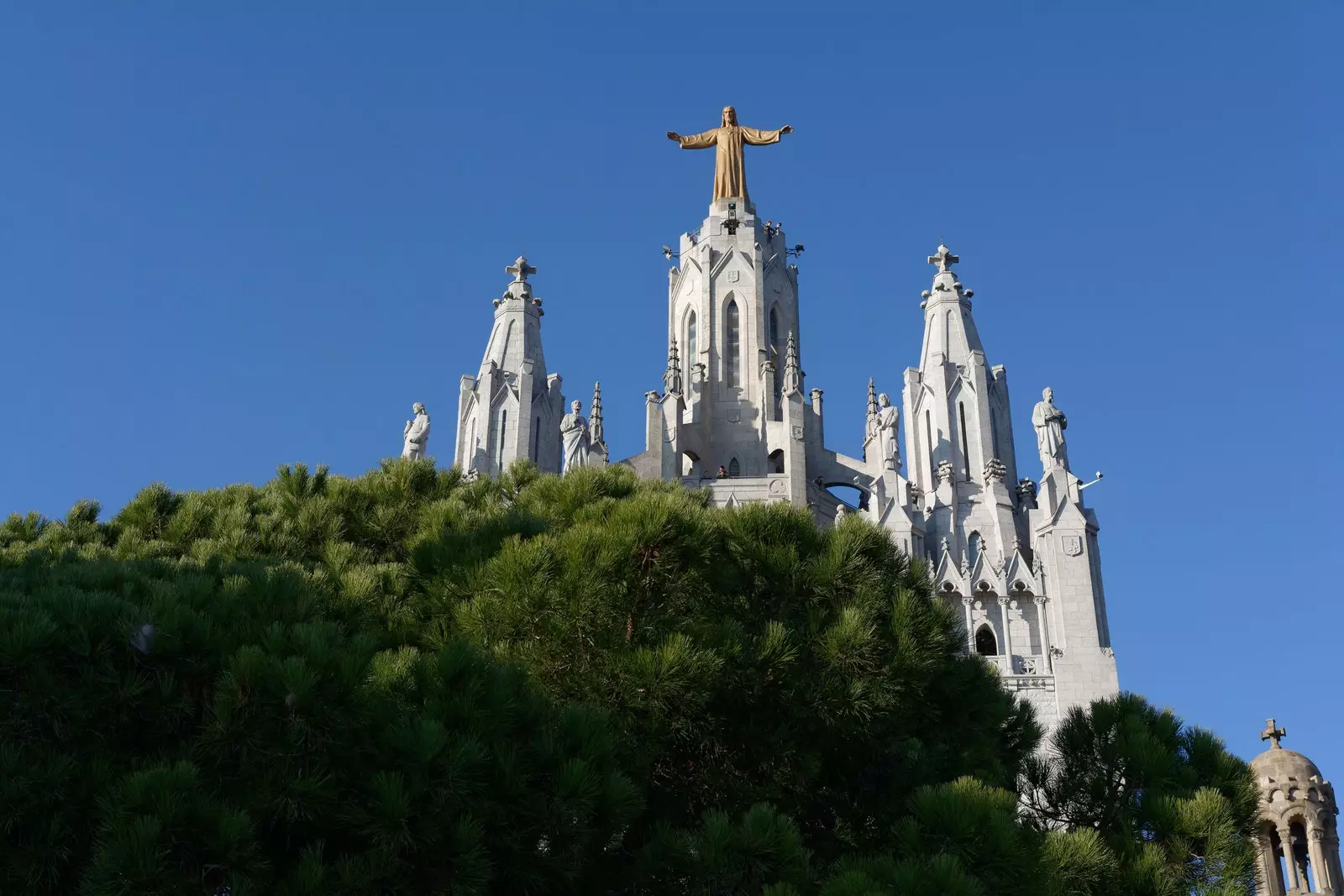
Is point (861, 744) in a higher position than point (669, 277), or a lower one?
lower

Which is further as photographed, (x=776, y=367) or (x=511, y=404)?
(x=776, y=367)

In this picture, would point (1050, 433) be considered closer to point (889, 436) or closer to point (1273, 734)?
point (889, 436)

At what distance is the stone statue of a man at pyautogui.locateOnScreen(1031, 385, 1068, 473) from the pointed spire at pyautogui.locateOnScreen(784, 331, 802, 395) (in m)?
7.88

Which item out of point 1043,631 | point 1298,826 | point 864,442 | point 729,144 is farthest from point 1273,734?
point 729,144

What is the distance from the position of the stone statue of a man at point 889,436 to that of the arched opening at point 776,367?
129 inches

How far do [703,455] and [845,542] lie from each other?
30.3 m

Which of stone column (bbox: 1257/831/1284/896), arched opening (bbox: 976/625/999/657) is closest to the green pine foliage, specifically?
stone column (bbox: 1257/831/1284/896)

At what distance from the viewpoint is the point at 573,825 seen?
12.2 metres

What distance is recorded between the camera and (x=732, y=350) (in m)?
50.2

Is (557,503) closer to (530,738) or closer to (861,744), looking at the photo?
(861,744)

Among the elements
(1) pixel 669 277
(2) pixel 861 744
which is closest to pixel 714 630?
(2) pixel 861 744

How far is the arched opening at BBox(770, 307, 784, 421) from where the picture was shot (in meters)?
47.7

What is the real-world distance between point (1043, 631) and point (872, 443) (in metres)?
10.5

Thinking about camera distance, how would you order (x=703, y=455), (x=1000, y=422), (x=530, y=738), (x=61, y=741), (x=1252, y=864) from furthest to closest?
(x=703, y=455) < (x=1000, y=422) < (x=1252, y=864) < (x=530, y=738) < (x=61, y=741)
